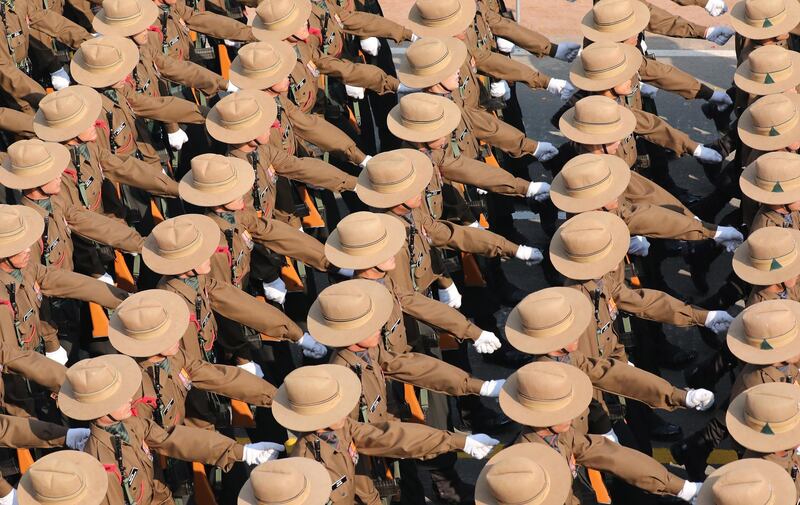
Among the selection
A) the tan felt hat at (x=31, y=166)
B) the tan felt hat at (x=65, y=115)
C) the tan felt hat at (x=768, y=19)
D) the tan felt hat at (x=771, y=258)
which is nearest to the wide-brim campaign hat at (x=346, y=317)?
the tan felt hat at (x=771, y=258)

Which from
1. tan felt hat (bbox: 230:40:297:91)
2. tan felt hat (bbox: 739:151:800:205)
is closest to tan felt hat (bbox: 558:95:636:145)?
tan felt hat (bbox: 739:151:800:205)

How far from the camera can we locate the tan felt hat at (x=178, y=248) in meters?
11.1

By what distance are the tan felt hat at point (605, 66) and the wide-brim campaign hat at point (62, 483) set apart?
17.0ft

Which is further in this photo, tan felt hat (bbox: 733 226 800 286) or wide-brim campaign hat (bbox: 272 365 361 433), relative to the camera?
tan felt hat (bbox: 733 226 800 286)

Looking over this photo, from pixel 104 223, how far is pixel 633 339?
4.08 metres

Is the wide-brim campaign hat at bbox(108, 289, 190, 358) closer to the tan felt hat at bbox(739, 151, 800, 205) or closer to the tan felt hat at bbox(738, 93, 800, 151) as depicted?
the tan felt hat at bbox(739, 151, 800, 205)

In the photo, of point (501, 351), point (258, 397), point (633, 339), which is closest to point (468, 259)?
point (501, 351)

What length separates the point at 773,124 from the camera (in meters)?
11.8

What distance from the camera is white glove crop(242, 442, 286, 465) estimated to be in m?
10.2

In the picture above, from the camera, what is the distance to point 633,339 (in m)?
11.5

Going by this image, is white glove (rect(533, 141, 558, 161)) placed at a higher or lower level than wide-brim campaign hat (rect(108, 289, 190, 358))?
lower

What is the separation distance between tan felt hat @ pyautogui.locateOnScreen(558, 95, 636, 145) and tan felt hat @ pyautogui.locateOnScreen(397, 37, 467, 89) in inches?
49.9

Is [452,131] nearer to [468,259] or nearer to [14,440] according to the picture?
[468,259]

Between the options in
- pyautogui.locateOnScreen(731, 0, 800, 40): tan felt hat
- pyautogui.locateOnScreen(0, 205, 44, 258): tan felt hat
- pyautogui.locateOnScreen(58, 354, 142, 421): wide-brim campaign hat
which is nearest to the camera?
pyautogui.locateOnScreen(58, 354, 142, 421): wide-brim campaign hat
